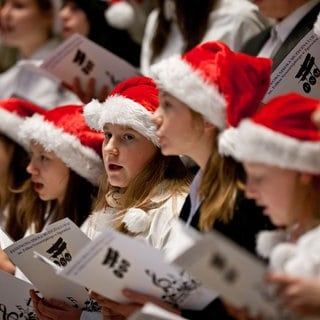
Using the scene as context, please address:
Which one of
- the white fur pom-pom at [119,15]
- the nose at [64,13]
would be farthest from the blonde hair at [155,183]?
the nose at [64,13]

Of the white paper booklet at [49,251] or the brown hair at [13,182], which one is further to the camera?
the brown hair at [13,182]

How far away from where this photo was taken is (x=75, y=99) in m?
4.16

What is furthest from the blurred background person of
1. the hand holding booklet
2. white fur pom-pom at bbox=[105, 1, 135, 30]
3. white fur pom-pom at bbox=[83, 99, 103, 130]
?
the hand holding booklet

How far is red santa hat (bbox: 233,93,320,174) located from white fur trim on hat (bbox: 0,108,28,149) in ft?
5.47

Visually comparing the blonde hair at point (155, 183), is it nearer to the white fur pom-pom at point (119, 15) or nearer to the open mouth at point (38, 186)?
the open mouth at point (38, 186)

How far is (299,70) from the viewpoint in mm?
2814

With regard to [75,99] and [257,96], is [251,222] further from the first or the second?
[75,99]

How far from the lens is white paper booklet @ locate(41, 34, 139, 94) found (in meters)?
3.53

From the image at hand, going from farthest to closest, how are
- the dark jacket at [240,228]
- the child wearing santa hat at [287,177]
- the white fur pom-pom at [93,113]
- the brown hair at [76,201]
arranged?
the brown hair at [76,201]
the white fur pom-pom at [93,113]
the dark jacket at [240,228]
the child wearing santa hat at [287,177]

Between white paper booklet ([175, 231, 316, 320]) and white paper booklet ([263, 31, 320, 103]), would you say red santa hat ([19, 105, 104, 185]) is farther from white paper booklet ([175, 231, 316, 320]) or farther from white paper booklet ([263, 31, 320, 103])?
white paper booklet ([175, 231, 316, 320])

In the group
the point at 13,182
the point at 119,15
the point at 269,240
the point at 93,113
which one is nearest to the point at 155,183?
the point at 93,113

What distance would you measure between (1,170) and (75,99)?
0.60 m

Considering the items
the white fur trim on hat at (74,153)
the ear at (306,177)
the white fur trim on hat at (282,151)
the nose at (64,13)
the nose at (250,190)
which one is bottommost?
the nose at (64,13)

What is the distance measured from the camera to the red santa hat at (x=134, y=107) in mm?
2818
